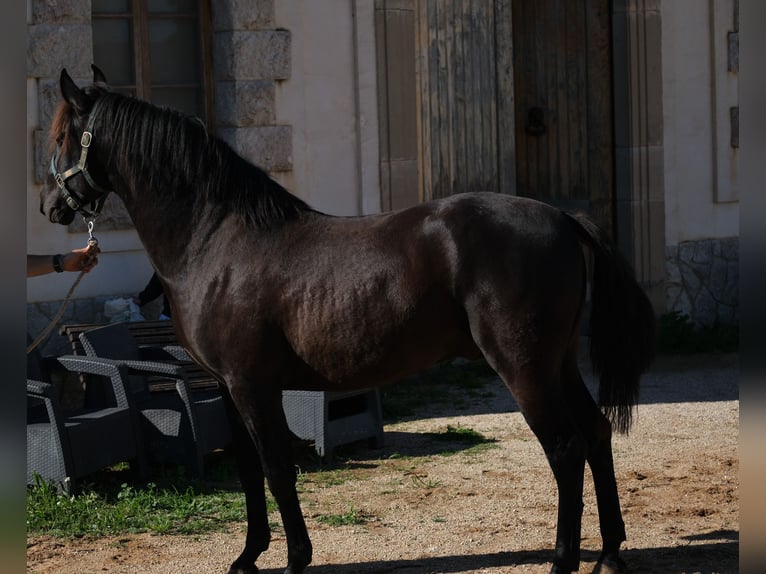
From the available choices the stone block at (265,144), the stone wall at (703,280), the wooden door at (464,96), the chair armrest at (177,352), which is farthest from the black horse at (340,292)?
the stone wall at (703,280)

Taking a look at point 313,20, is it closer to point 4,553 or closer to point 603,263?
point 603,263

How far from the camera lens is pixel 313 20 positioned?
28.5 ft

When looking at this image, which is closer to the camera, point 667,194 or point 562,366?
point 562,366

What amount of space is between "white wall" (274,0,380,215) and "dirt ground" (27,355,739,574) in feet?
7.45

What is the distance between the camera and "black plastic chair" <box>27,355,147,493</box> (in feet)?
17.9

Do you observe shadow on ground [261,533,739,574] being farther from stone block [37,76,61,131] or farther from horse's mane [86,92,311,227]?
stone block [37,76,61,131]

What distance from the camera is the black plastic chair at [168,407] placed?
6.00 metres

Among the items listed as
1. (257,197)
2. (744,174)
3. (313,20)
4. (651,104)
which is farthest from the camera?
(651,104)

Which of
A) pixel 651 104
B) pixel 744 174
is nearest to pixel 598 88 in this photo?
pixel 651 104

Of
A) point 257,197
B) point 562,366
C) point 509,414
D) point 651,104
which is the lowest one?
point 509,414

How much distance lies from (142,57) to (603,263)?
16.4 ft

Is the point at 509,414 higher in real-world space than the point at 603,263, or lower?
lower

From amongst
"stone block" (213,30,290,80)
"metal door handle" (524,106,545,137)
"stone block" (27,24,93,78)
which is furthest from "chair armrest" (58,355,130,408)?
"metal door handle" (524,106,545,137)

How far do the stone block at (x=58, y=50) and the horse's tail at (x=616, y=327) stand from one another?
4594 millimetres
